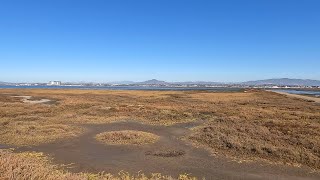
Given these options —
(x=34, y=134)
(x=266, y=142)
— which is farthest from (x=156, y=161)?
(x=34, y=134)

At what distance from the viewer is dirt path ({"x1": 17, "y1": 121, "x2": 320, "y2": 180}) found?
49.6 ft

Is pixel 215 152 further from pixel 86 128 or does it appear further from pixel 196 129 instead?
pixel 86 128

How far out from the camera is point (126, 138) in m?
22.5

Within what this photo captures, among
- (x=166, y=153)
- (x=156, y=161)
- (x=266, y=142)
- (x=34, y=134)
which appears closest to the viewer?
(x=156, y=161)

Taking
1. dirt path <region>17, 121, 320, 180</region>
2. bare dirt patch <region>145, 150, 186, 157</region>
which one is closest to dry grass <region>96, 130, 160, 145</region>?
dirt path <region>17, 121, 320, 180</region>

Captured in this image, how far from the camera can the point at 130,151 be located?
1912cm

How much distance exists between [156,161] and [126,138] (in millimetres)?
5999

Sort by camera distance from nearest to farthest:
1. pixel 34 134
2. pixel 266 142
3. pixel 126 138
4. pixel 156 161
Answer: pixel 156 161 < pixel 266 142 < pixel 126 138 < pixel 34 134

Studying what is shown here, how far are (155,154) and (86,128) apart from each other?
37.6ft

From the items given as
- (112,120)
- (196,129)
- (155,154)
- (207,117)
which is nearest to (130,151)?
(155,154)

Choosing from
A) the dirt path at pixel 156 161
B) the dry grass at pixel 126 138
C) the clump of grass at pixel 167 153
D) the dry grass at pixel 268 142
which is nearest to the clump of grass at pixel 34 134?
the dirt path at pixel 156 161

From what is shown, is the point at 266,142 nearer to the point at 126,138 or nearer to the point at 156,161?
the point at 156,161

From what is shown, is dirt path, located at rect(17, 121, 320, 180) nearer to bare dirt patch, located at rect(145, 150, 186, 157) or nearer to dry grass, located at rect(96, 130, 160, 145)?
bare dirt patch, located at rect(145, 150, 186, 157)

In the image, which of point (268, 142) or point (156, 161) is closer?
point (156, 161)
